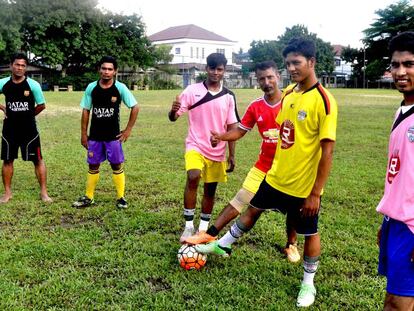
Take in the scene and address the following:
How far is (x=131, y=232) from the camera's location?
5293 millimetres

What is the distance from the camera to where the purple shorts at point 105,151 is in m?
6.28

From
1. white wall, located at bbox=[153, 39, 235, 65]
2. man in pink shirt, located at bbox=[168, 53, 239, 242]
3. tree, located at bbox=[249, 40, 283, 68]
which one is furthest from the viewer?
white wall, located at bbox=[153, 39, 235, 65]

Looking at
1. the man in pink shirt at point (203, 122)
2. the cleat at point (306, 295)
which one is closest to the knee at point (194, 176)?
the man in pink shirt at point (203, 122)

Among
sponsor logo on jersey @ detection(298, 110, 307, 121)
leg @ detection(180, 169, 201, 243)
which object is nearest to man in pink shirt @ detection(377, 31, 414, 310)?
sponsor logo on jersey @ detection(298, 110, 307, 121)

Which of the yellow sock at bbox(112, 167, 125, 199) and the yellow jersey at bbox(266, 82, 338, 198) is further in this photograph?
the yellow sock at bbox(112, 167, 125, 199)

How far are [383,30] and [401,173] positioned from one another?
66.3m

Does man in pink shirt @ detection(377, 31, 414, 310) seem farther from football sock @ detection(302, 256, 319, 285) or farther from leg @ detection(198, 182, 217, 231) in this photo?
leg @ detection(198, 182, 217, 231)

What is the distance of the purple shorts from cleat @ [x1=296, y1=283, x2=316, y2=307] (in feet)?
11.3

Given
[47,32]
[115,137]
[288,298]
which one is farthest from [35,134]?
[47,32]

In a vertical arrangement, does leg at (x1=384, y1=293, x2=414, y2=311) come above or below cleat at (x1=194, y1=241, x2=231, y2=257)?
above

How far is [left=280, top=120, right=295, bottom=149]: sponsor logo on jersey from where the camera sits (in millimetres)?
3660

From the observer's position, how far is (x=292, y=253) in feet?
15.1

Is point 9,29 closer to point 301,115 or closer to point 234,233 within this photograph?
point 234,233

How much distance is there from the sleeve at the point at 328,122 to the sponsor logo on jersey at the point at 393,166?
74cm
